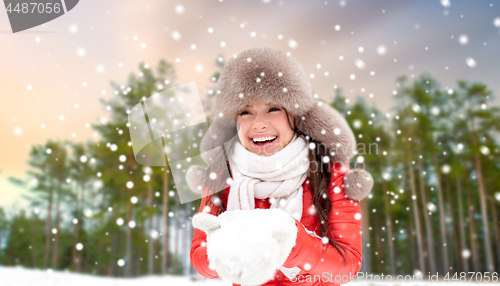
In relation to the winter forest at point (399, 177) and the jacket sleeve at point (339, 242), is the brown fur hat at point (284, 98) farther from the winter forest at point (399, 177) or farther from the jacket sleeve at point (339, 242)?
the winter forest at point (399, 177)

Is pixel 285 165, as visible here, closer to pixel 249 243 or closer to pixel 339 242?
pixel 339 242

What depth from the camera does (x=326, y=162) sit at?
190 cm

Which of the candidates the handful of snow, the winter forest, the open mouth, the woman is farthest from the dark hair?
the winter forest

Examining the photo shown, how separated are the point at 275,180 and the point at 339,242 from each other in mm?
499

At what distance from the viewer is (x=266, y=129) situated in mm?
1839

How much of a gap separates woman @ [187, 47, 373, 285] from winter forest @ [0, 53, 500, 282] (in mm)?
7369

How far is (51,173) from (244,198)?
16.6 m

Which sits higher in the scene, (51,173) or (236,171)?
(51,173)

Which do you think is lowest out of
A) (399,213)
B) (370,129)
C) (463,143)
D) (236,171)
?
(399,213)

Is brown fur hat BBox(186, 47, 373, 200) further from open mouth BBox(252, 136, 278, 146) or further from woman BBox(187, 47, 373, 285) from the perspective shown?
open mouth BBox(252, 136, 278, 146)

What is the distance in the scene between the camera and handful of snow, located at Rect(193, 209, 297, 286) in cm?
110

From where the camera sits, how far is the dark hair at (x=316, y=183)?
5.73 feet

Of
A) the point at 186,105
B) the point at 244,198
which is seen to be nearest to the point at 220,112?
the point at 186,105

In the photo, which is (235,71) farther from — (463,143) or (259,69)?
(463,143)
